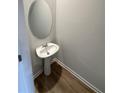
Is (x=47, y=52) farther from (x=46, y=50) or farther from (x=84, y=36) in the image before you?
(x=84, y=36)

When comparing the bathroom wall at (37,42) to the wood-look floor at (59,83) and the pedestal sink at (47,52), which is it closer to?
the pedestal sink at (47,52)

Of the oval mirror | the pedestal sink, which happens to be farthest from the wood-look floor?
the oval mirror

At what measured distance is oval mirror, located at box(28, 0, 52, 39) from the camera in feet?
7.63

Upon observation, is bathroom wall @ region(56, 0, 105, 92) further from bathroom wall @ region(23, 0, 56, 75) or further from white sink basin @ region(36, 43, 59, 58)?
white sink basin @ region(36, 43, 59, 58)

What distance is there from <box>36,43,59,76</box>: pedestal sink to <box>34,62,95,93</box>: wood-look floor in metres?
0.15

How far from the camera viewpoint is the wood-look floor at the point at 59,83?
2379 millimetres

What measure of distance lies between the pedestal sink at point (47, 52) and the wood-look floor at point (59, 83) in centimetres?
15

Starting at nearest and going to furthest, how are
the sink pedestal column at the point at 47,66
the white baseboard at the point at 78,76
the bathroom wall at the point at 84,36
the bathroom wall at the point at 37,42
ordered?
the bathroom wall at the point at 84,36 → the white baseboard at the point at 78,76 → the bathroom wall at the point at 37,42 → the sink pedestal column at the point at 47,66

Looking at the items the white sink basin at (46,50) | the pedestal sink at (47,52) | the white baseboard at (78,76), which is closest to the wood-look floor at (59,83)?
the white baseboard at (78,76)

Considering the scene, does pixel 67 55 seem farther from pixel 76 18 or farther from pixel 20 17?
pixel 20 17

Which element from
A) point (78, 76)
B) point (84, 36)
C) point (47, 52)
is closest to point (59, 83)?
point (78, 76)

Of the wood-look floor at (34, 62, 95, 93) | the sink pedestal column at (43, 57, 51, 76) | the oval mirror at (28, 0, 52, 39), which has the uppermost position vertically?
the oval mirror at (28, 0, 52, 39)
